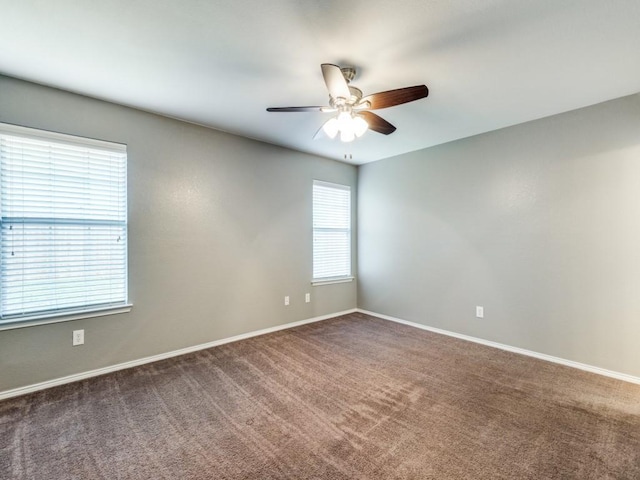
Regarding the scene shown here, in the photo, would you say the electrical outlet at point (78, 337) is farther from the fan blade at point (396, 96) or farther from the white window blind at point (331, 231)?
the fan blade at point (396, 96)

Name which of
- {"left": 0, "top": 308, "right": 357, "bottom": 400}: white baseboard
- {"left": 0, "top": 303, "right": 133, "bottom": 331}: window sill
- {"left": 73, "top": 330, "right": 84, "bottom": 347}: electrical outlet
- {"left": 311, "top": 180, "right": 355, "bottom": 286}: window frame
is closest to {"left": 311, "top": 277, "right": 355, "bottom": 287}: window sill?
{"left": 311, "top": 180, "right": 355, "bottom": 286}: window frame

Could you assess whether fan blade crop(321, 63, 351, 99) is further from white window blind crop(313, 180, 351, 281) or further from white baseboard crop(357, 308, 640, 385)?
white baseboard crop(357, 308, 640, 385)

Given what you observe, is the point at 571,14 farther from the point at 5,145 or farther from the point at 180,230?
the point at 5,145

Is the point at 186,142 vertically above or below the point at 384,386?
above

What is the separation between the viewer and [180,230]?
320cm

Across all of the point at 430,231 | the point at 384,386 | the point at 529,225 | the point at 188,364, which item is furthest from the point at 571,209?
the point at 188,364

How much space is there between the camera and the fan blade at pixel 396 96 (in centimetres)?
194

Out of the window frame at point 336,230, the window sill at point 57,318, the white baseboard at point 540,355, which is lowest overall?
the white baseboard at point 540,355

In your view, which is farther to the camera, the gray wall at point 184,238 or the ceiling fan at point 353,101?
the gray wall at point 184,238

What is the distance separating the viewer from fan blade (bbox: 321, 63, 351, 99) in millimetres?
1743

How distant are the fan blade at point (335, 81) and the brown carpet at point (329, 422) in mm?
2238

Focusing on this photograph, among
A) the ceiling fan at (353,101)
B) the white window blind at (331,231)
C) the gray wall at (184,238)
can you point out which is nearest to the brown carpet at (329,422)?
the gray wall at (184,238)

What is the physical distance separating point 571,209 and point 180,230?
4.01m

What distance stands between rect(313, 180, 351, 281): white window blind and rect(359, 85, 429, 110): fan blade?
2367mm
